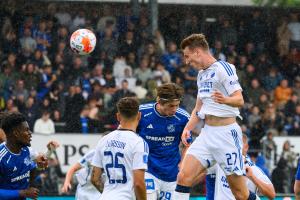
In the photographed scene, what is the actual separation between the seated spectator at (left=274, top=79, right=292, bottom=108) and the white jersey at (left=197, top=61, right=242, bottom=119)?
10.3 meters

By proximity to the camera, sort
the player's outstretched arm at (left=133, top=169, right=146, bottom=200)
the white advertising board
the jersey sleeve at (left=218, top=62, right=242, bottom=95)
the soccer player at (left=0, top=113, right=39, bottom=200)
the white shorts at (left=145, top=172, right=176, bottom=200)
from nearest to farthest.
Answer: the player's outstretched arm at (left=133, top=169, right=146, bottom=200) < the soccer player at (left=0, top=113, right=39, bottom=200) < the jersey sleeve at (left=218, top=62, right=242, bottom=95) < the white shorts at (left=145, top=172, right=176, bottom=200) < the white advertising board

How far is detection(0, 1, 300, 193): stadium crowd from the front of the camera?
59.0 feet

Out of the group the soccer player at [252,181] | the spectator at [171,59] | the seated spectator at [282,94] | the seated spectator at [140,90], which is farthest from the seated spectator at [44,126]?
the soccer player at [252,181]

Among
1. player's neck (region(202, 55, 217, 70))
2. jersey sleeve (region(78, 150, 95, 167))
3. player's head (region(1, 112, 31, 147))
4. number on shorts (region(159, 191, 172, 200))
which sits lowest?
number on shorts (region(159, 191, 172, 200))

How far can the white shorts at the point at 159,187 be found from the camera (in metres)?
10.1

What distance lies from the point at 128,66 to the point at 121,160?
11.4 meters

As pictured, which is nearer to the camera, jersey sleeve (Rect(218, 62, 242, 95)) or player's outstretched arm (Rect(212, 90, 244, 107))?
player's outstretched arm (Rect(212, 90, 244, 107))

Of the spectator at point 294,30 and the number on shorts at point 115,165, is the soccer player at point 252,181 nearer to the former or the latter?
the number on shorts at point 115,165

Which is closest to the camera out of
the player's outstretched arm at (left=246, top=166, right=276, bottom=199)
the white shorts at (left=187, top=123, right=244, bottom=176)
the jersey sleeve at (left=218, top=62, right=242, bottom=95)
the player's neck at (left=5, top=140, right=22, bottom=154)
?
the player's neck at (left=5, top=140, right=22, bottom=154)

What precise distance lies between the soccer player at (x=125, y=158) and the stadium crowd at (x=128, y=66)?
9481 mm

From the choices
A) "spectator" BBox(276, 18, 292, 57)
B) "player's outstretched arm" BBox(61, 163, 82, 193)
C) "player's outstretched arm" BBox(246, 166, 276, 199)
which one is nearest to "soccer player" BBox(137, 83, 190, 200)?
"player's outstretched arm" BBox(246, 166, 276, 199)

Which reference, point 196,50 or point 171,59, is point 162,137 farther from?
point 171,59

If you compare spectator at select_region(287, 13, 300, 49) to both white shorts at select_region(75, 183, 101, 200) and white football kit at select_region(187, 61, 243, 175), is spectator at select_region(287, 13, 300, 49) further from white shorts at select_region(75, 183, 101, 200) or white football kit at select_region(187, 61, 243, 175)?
white football kit at select_region(187, 61, 243, 175)

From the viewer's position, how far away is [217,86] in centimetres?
923
